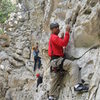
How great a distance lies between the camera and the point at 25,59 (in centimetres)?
1600

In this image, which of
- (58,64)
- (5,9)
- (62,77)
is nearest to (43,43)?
(62,77)

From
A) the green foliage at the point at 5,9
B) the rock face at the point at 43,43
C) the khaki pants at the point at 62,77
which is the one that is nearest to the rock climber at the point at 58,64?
the khaki pants at the point at 62,77

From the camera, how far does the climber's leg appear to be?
5781mm

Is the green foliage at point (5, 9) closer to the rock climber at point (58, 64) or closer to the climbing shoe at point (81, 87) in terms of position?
the rock climber at point (58, 64)

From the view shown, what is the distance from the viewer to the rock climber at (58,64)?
5352mm

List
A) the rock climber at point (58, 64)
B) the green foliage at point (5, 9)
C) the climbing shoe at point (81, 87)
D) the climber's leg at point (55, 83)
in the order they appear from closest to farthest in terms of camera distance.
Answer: the climbing shoe at point (81, 87) → the rock climber at point (58, 64) → the climber's leg at point (55, 83) → the green foliage at point (5, 9)

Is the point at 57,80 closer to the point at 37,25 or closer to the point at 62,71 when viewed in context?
the point at 62,71

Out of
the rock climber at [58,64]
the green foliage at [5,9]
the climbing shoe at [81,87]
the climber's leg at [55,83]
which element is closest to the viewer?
the climbing shoe at [81,87]

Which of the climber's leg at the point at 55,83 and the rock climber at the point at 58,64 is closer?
the rock climber at the point at 58,64

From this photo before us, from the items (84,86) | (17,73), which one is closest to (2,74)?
(17,73)

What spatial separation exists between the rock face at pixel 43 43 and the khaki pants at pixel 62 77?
134mm

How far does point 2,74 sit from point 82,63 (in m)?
10.6

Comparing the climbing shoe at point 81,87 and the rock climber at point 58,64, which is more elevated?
the rock climber at point 58,64

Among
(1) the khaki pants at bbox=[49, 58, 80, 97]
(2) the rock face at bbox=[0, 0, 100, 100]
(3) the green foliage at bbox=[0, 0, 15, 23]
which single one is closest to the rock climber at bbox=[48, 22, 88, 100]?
(1) the khaki pants at bbox=[49, 58, 80, 97]
